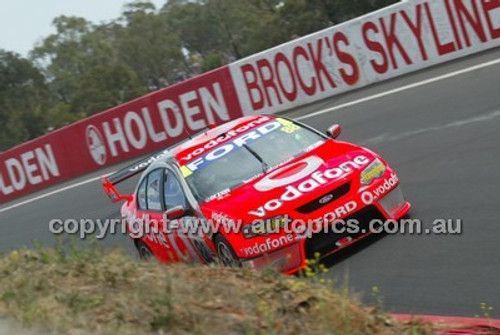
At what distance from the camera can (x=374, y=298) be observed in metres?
7.00

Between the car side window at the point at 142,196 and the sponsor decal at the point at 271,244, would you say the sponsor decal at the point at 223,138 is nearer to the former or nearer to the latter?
the car side window at the point at 142,196

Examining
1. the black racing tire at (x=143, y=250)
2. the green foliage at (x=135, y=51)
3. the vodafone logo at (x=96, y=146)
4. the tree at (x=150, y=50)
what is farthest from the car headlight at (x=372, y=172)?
the tree at (x=150, y=50)

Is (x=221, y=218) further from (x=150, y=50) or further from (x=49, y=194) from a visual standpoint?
(x=150, y=50)

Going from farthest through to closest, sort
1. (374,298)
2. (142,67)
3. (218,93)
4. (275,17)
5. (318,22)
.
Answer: (142,67) → (275,17) → (318,22) → (218,93) → (374,298)

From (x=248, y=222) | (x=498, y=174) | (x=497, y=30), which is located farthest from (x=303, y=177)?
(x=497, y=30)

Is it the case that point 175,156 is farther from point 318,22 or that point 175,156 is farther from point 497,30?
point 318,22

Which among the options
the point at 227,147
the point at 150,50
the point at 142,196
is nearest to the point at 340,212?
the point at 227,147

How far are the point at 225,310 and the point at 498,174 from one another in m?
5.04

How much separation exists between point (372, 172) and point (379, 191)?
241 millimetres

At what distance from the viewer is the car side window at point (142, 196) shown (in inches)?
378

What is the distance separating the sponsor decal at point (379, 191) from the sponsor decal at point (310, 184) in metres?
0.28

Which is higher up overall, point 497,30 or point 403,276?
point 497,30

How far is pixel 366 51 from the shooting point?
1730 cm

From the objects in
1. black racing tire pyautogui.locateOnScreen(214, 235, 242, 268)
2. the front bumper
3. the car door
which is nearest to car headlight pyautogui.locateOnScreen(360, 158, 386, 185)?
the front bumper
